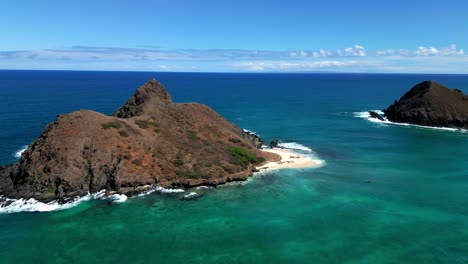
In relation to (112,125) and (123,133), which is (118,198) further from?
(112,125)

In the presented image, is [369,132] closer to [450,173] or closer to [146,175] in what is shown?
[450,173]

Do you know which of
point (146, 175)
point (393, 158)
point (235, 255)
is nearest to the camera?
point (235, 255)

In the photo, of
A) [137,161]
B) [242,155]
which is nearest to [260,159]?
[242,155]

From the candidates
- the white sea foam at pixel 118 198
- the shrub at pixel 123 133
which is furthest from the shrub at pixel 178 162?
the white sea foam at pixel 118 198

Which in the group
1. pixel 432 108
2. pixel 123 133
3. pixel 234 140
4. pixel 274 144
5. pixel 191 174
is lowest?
pixel 191 174

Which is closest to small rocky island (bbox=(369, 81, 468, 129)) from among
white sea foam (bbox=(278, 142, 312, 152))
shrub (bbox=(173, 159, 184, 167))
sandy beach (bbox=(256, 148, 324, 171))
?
white sea foam (bbox=(278, 142, 312, 152))

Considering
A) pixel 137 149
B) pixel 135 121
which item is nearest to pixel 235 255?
pixel 137 149

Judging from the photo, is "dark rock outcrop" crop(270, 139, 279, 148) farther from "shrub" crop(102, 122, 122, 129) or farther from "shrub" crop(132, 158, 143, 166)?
"shrub" crop(102, 122, 122, 129)
